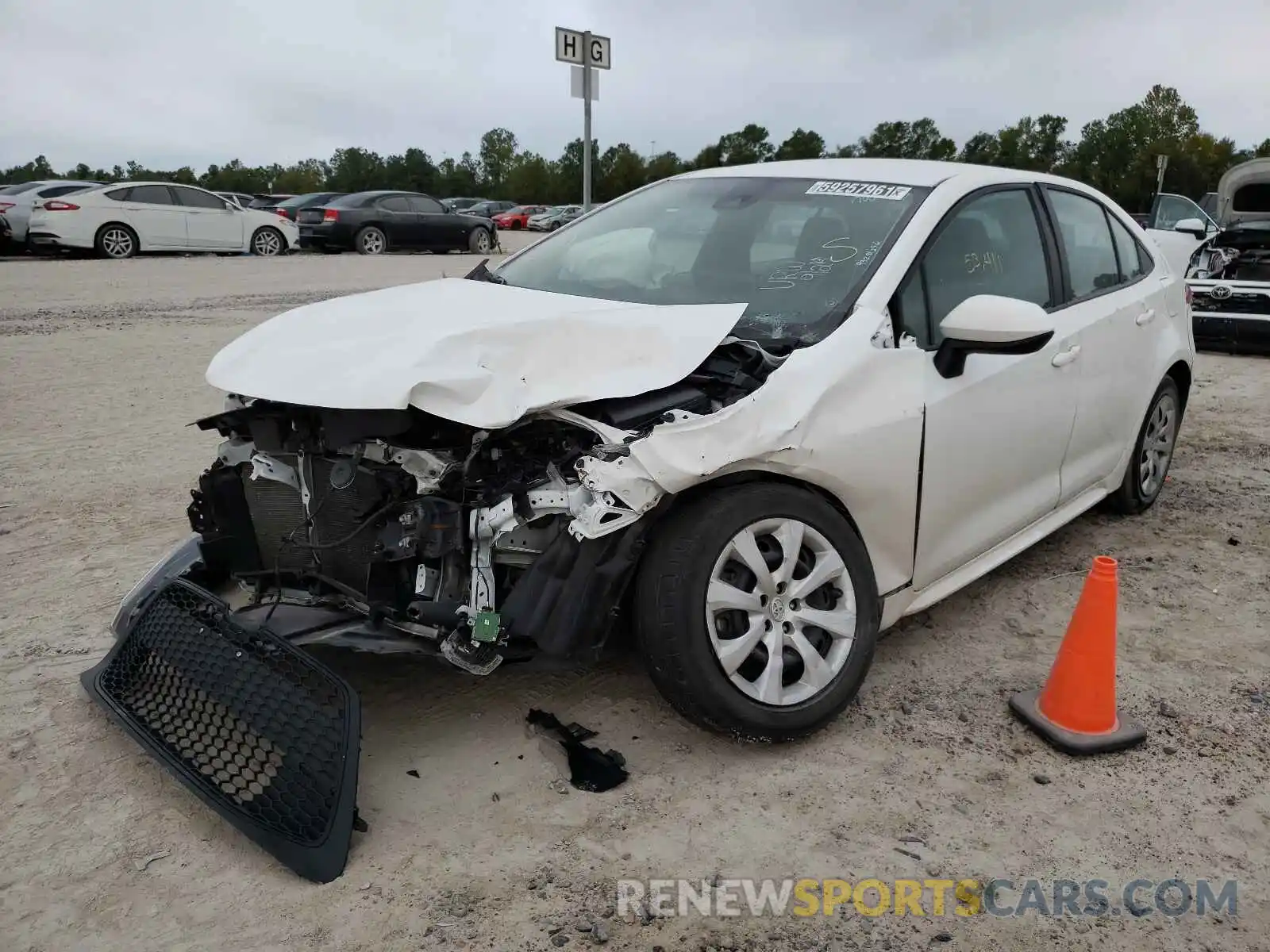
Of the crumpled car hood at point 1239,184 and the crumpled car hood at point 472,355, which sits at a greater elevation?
the crumpled car hood at point 1239,184

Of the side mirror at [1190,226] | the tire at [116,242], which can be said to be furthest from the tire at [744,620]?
the tire at [116,242]

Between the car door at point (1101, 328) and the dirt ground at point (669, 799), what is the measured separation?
567 mm

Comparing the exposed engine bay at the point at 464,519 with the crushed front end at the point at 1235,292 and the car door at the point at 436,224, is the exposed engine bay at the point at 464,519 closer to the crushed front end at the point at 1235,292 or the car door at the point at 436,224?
the crushed front end at the point at 1235,292

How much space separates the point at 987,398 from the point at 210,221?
18.5 meters

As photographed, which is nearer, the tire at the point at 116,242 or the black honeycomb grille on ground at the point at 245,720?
the black honeycomb grille on ground at the point at 245,720

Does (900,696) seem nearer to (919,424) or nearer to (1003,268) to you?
(919,424)

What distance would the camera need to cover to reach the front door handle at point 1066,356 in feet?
12.5

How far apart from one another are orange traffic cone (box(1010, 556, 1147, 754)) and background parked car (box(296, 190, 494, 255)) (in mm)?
19761

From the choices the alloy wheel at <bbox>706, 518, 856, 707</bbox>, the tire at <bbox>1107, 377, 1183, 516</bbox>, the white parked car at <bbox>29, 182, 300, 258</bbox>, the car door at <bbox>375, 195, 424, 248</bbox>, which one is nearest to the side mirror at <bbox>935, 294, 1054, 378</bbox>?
the alloy wheel at <bbox>706, 518, 856, 707</bbox>

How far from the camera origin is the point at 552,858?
2500mm

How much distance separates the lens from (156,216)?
18047 mm

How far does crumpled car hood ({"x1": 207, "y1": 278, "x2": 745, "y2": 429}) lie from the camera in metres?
2.63

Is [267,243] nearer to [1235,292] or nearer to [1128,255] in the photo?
[1235,292]

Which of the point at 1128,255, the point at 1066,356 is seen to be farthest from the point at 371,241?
the point at 1066,356
